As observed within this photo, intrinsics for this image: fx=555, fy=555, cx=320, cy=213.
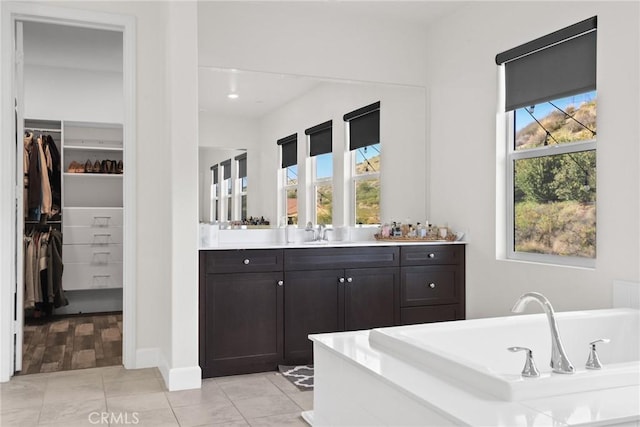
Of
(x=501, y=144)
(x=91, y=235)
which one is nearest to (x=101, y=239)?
(x=91, y=235)

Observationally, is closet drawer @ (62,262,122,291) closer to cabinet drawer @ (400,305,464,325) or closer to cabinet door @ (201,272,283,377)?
cabinet door @ (201,272,283,377)

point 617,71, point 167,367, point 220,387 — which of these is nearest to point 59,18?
point 167,367

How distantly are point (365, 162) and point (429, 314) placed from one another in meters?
1.32

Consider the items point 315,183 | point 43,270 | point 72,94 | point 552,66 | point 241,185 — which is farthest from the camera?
point 72,94

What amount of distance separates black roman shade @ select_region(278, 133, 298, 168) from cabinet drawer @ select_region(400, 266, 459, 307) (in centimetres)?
119

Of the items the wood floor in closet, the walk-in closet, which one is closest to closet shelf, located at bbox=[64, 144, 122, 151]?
the walk-in closet

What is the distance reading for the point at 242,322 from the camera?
3.62 meters

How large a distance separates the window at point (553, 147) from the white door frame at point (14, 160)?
103 inches

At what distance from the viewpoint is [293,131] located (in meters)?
4.35

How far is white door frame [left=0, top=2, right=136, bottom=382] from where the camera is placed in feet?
11.4

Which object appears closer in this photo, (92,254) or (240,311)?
(240,311)

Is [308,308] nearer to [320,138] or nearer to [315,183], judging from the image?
Answer: [315,183]

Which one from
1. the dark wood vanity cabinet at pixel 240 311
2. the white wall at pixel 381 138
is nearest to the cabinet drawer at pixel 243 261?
the dark wood vanity cabinet at pixel 240 311

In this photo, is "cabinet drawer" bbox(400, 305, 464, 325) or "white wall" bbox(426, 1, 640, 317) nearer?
"white wall" bbox(426, 1, 640, 317)
